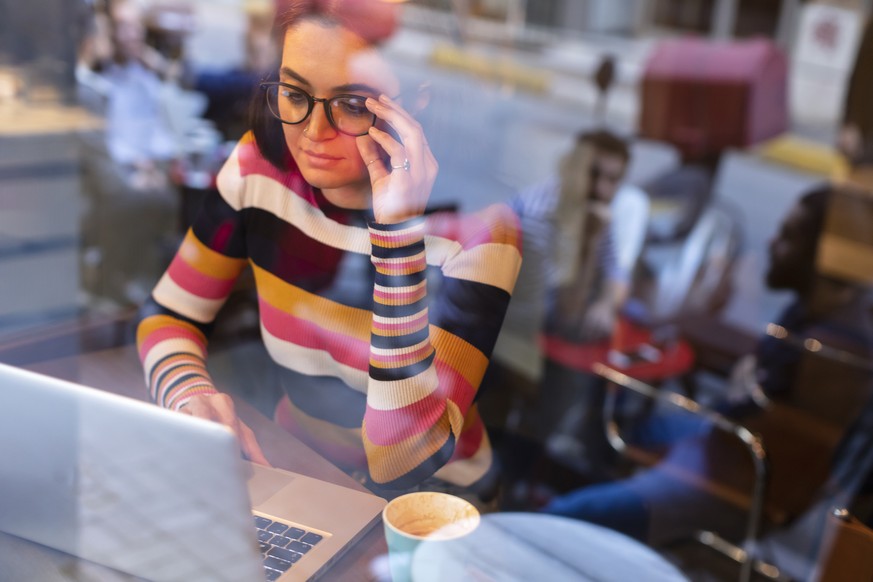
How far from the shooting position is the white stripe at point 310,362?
0.97 m

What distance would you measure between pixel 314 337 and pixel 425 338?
0.58 feet

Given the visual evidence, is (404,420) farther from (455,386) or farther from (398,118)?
(398,118)

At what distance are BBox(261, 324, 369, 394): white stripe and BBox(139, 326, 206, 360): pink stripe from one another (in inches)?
3.4

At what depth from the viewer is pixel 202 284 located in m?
1.09

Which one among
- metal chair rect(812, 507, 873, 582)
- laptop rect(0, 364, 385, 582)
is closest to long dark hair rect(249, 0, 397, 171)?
laptop rect(0, 364, 385, 582)

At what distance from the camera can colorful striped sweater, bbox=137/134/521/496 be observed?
908 millimetres

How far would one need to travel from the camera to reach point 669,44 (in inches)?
201

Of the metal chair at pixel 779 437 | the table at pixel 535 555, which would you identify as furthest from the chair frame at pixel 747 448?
the table at pixel 535 555

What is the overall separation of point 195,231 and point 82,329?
0.41 metres

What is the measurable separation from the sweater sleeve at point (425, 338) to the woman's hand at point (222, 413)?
0.12 metres

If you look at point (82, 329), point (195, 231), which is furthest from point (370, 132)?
point (82, 329)

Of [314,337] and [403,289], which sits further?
[314,337]

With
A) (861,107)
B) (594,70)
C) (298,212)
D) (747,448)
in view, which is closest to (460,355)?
(298,212)

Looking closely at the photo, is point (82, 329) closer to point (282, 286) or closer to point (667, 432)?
point (282, 286)
